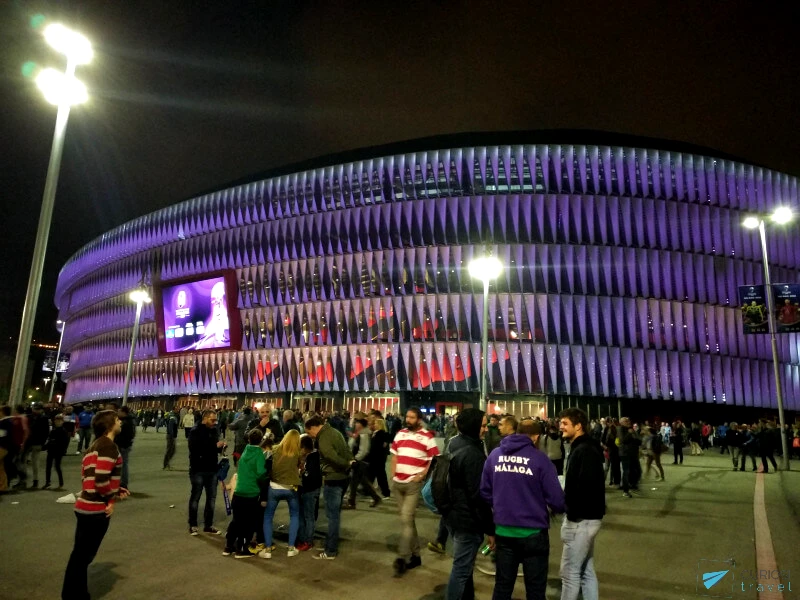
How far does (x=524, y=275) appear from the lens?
5053 cm

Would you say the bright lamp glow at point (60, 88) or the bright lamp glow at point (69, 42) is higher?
the bright lamp glow at point (69, 42)

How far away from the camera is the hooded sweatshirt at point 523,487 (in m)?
4.57

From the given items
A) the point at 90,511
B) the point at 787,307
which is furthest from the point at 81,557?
the point at 787,307

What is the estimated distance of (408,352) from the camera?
174 ft

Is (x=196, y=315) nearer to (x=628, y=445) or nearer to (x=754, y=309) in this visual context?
(x=754, y=309)

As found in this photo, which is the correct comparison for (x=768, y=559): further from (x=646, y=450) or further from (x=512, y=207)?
(x=512, y=207)

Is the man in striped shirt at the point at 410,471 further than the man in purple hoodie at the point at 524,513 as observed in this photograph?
Yes

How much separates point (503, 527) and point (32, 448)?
1282cm

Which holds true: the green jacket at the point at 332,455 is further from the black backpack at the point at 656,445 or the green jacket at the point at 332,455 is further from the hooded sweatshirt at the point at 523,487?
the black backpack at the point at 656,445

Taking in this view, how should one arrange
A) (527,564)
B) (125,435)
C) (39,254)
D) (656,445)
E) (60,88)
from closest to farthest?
1. (527,564)
2. (39,254)
3. (60,88)
4. (125,435)
5. (656,445)

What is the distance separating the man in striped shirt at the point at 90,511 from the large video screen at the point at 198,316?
44921 millimetres

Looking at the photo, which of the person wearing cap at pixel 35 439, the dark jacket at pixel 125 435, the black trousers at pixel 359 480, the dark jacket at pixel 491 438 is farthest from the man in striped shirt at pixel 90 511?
the person wearing cap at pixel 35 439

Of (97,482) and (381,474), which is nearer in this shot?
(97,482)

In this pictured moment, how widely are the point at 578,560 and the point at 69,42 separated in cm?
1116
